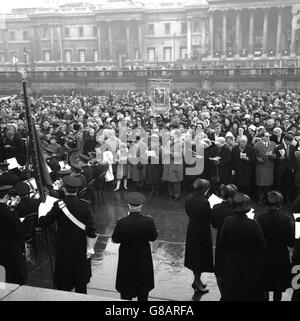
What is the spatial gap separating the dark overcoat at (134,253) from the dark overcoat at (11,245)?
1.34m

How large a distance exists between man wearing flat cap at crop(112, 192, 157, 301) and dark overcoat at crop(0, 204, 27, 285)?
1.34m

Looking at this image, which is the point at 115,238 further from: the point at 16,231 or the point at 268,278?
the point at 268,278

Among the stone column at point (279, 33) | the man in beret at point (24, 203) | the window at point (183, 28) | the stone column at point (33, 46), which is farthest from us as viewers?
the stone column at point (33, 46)

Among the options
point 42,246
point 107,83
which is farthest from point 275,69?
point 42,246

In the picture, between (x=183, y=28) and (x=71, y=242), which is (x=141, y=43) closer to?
(x=183, y=28)

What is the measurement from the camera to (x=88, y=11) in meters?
82.1

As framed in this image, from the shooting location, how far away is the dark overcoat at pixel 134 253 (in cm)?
555

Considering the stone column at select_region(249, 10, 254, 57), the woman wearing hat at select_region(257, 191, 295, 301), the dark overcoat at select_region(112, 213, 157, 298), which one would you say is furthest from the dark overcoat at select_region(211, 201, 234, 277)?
the stone column at select_region(249, 10, 254, 57)

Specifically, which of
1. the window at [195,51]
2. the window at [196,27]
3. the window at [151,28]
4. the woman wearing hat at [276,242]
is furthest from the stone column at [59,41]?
the woman wearing hat at [276,242]

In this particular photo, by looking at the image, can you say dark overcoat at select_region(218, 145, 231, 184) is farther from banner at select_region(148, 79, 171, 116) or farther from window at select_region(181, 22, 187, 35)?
window at select_region(181, 22, 187, 35)

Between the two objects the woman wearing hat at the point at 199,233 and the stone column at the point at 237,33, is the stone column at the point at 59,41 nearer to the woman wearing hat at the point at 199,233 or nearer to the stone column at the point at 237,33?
the stone column at the point at 237,33

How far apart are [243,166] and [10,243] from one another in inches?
256

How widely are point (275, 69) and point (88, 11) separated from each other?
52.2 meters

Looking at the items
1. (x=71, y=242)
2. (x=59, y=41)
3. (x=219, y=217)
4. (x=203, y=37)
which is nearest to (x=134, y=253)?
(x=71, y=242)
